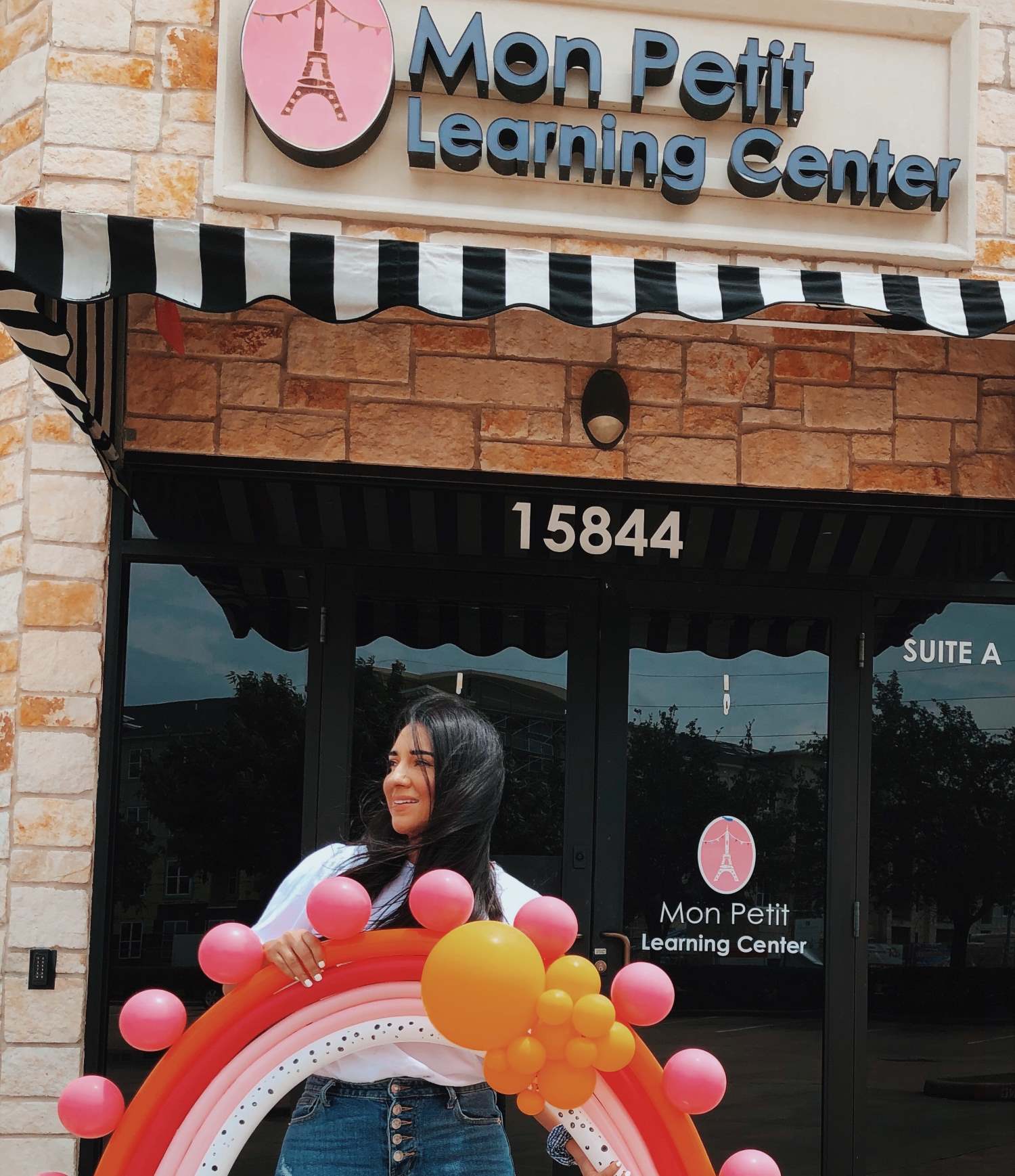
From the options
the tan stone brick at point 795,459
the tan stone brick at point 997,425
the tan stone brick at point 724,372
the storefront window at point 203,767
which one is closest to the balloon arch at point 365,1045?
the storefront window at point 203,767

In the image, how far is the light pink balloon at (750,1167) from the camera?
2561mm

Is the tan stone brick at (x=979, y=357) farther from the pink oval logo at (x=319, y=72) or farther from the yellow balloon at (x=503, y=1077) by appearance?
the yellow balloon at (x=503, y=1077)

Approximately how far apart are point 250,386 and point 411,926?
2.59 meters

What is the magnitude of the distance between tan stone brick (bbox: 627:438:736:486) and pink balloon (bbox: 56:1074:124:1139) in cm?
291

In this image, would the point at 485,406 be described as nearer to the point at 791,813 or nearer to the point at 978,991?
the point at 791,813

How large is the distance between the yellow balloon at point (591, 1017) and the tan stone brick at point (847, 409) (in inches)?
119

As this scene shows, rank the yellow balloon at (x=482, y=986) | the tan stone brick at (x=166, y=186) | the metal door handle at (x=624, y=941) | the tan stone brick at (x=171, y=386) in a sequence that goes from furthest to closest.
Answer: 1. the metal door handle at (x=624, y=941)
2. the tan stone brick at (x=171, y=386)
3. the tan stone brick at (x=166, y=186)
4. the yellow balloon at (x=482, y=986)

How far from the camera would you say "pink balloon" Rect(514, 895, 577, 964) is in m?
2.49

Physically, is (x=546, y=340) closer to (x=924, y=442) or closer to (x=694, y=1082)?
(x=924, y=442)

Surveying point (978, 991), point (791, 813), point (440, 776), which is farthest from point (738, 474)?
point (440, 776)

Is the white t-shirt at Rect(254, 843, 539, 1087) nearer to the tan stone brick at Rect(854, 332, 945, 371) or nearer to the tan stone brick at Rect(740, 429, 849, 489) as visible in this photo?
the tan stone brick at Rect(740, 429, 849, 489)

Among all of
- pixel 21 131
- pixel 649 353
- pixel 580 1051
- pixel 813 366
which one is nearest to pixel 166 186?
pixel 21 131

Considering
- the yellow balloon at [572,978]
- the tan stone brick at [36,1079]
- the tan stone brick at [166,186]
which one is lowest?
the tan stone brick at [36,1079]

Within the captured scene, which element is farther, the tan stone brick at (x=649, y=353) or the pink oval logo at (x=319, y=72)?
the tan stone brick at (x=649, y=353)
